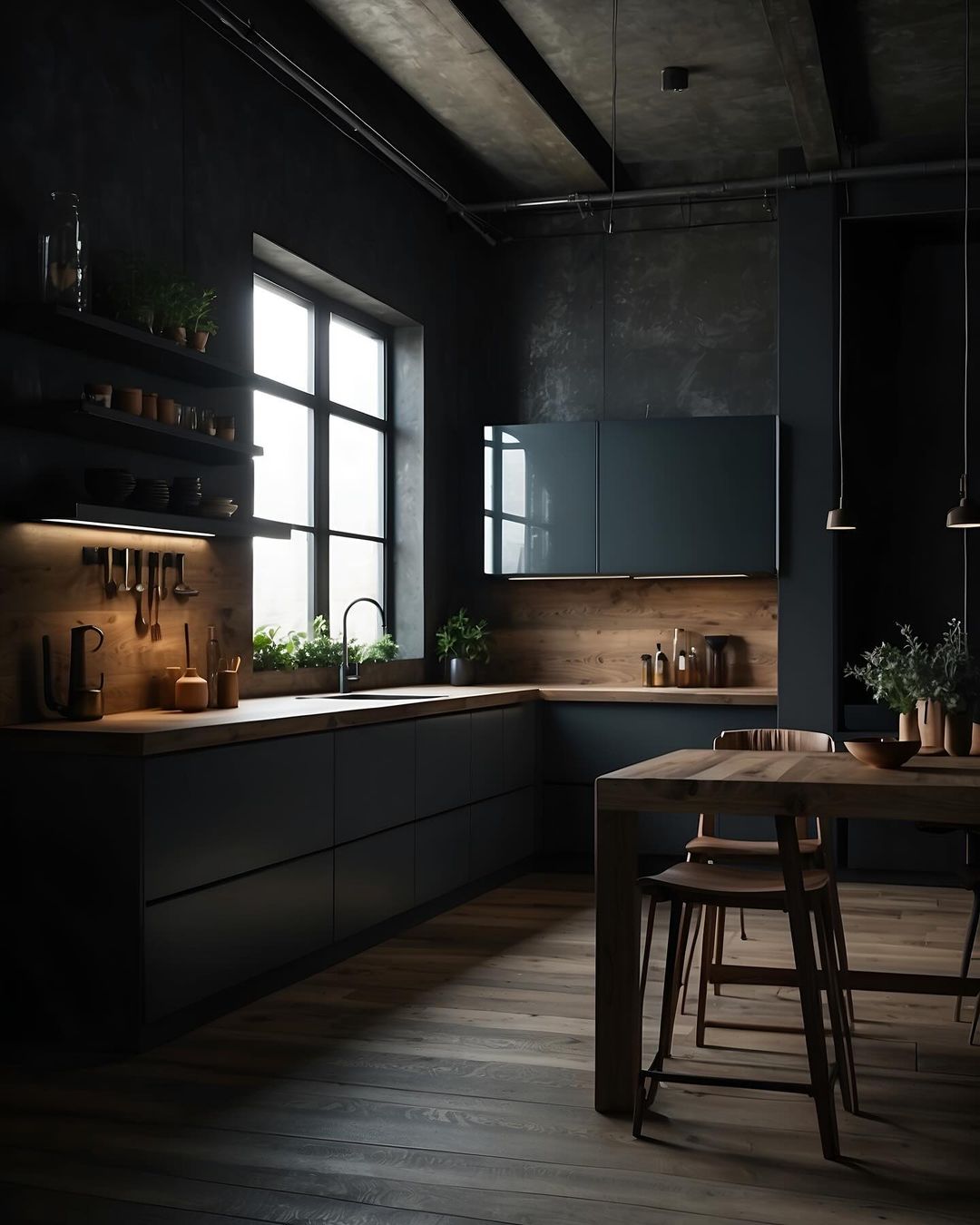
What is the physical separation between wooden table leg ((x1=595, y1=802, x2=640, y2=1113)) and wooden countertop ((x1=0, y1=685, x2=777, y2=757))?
1.24 meters

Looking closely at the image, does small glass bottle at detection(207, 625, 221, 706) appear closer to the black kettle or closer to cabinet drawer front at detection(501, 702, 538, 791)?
the black kettle

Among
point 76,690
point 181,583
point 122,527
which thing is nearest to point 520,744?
point 181,583

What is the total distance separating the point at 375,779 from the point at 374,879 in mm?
366

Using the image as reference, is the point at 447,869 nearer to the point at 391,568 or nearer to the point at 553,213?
the point at 391,568

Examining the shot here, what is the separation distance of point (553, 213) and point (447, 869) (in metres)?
3.65

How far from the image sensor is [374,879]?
4.86m

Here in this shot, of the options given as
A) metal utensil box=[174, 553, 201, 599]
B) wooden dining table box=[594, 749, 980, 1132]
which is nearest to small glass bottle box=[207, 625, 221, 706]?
metal utensil box=[174, 553, 201, 599]

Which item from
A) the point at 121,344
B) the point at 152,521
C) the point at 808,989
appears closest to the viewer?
the point at 808,989

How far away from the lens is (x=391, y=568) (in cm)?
681

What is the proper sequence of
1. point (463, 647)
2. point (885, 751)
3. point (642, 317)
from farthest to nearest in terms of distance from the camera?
point (642, 317) → point (463, 647) → point (885, 751)

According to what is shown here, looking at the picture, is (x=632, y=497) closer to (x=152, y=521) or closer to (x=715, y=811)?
(x=152, y=521)

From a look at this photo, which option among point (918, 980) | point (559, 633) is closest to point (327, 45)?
point (559, 633)

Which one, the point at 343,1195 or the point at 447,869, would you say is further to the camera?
the point at 447,869

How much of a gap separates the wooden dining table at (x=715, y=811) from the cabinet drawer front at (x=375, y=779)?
1590 millimetres
